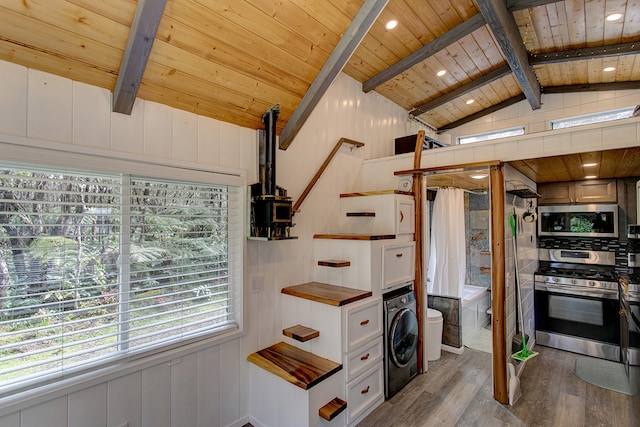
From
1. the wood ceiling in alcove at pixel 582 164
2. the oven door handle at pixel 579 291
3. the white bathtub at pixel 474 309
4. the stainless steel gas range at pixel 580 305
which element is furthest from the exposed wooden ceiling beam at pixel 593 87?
the white bathtub at pixel 474 309

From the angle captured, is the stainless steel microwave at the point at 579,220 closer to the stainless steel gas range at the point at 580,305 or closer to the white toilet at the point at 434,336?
the stainless steel gas range at the point at 580,305

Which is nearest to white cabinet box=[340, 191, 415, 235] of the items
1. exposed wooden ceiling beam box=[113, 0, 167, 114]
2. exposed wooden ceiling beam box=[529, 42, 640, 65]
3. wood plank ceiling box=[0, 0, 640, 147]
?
wood plank ceiling box=[0, 0, 640, 147]

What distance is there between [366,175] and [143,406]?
288cm

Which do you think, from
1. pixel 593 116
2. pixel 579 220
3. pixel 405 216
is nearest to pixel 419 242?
pixel 405 216

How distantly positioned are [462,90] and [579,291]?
9.34ft

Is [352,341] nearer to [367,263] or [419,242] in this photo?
[367,263]

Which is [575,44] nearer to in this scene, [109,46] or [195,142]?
[195,142]

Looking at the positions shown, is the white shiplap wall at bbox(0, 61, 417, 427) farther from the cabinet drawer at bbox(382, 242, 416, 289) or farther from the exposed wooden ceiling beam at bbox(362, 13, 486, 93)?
the cabinet drawer at bbox(382, 242, 416, 289)

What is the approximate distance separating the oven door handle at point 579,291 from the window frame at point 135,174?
3703mm

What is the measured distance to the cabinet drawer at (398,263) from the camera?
2792 millimetres

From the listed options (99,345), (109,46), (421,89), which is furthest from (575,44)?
(99,345)

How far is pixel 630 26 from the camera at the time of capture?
2904mm

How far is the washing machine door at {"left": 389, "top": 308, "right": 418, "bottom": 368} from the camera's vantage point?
2.85m

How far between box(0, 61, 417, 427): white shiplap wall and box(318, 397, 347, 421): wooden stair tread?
67 centimetres
